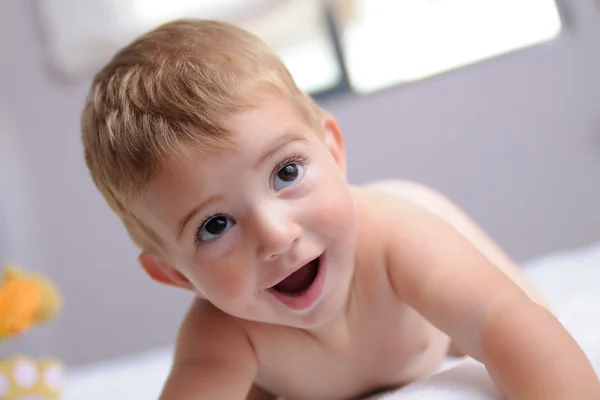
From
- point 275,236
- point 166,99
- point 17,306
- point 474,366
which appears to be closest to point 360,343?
point 474,366

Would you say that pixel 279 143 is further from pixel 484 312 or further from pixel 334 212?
pixel 484 312

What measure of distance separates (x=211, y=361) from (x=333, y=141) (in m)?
0.30

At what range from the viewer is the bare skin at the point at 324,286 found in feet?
2.08

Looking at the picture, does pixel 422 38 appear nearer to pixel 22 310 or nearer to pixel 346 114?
pixel 346 114

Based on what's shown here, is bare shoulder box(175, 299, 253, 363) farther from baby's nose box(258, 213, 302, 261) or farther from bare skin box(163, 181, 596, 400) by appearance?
baby's nose box(258, 213, 302, 261)


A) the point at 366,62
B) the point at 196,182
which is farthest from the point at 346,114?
the point at 196,182

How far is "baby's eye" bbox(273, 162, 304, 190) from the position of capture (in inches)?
26.2

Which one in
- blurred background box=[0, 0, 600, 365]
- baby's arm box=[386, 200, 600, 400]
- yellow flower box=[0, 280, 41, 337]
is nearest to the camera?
baby's arm box=[386, 200, 600, 400]

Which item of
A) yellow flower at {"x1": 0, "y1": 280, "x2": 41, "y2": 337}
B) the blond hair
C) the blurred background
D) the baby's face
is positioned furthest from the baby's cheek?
the blurred background

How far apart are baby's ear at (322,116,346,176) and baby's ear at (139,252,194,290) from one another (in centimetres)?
23

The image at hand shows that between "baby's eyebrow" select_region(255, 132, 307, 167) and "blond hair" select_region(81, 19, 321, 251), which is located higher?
"blond hair" select_region(81, 19, 321, 251)

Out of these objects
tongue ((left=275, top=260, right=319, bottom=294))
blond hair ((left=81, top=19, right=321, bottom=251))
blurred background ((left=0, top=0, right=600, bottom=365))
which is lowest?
blurred background ((left=0, top=0, right=600, bottom=365))

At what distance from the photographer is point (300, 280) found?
0.74 metres

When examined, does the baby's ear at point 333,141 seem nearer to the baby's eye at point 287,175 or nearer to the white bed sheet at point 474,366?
the baby's eye at point 287,175
